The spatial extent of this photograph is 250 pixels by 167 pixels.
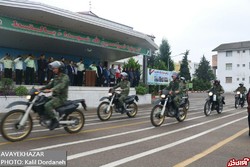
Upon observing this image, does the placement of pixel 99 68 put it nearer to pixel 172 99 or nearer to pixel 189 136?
pixel 172 99

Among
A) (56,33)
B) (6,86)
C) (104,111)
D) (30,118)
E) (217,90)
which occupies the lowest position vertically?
(104,111)

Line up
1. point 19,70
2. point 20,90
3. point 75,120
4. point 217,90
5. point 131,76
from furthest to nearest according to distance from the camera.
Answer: point 131,76
point 19,70
point 217,90
point 20,90
point 75,120

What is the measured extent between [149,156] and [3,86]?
10787 millimetres

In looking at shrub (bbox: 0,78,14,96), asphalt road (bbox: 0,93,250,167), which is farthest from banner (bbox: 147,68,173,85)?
asphalt road (bbox: 0,93,250,167)

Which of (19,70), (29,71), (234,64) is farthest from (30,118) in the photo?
(234,64)

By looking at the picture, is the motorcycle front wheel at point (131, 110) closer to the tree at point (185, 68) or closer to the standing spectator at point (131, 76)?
the standing spectator at point (131, 76)

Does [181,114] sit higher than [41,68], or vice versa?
[41,68]

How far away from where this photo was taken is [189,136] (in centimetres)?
877

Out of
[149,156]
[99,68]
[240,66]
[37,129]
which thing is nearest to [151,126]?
[37,129]

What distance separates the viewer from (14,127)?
739 centimetres

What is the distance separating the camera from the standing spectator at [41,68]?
17.8 meters

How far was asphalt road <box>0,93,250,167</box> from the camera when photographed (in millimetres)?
5891

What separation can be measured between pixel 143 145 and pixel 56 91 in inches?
106

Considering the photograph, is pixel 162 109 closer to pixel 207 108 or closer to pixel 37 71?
pixel 207 108
